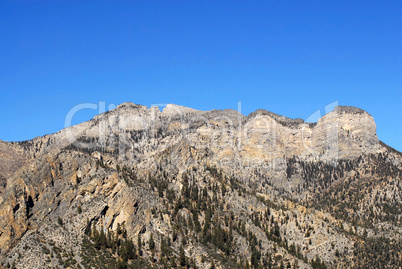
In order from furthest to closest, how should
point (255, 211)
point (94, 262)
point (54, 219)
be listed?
1. point (255, 211)
2. point (54, 219)
3. point (94, 262)

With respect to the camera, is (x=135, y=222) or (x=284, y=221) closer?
(x=135, y=222)

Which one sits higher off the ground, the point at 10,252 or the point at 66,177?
the point at 66,177

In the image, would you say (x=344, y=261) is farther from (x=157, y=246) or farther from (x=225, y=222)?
(x=157, y=246)

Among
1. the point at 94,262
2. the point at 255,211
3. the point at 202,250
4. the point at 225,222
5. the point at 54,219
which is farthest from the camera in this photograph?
the point at 255,211

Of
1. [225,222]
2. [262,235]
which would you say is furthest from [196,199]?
[262,235]

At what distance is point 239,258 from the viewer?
548ft

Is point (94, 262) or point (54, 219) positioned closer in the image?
point (94, 262)

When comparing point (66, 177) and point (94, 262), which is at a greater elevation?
point (66, 177)

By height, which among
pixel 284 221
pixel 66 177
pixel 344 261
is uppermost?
pixel 66 177

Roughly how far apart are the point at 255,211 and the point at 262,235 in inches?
539

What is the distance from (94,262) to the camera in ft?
440

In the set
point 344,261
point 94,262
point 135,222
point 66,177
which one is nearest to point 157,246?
point 135,222

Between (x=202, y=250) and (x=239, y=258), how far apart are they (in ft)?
49.0

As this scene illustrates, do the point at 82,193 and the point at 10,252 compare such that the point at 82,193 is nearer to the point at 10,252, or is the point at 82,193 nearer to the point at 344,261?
the point at 10,252
